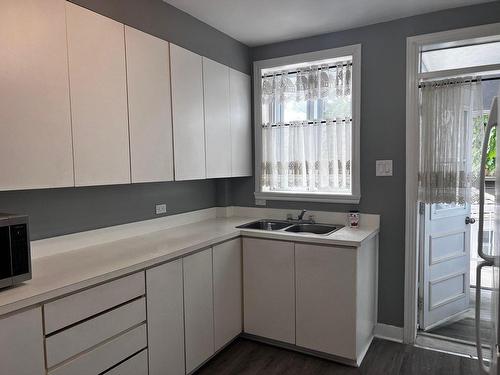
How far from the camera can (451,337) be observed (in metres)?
2.89

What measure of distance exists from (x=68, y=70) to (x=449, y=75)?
2.53 meters

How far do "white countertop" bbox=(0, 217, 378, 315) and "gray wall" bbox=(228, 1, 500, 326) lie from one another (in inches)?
8.2

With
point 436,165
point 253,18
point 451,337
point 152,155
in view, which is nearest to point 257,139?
point 253,18

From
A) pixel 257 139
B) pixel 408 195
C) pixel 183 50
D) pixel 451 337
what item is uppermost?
pixel 183 50

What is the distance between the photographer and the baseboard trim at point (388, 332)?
2.84m

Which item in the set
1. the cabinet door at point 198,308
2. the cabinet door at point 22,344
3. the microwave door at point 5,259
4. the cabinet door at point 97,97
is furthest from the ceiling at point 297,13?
the cabinet door at point 22,344

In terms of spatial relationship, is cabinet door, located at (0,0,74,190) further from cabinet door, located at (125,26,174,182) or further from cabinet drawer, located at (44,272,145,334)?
cabinet drawer, located at (44,272,145,334)

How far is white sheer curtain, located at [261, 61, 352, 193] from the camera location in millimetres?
3023

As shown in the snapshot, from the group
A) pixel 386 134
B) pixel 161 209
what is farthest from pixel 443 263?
pixel 161 209

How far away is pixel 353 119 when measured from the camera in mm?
2941

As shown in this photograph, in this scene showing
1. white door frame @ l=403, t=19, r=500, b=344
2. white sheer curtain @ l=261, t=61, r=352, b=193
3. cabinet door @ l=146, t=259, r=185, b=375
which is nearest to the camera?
cabinet door @ l=146, t=259, r=185, b=375

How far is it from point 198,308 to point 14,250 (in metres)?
1.21

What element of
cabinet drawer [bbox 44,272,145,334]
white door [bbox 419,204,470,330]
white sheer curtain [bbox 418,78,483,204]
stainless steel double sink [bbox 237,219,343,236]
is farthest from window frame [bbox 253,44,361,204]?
cabinet drawer [bbox 44,272,145,334]

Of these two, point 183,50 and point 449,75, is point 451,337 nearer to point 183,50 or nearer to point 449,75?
point 449,75
